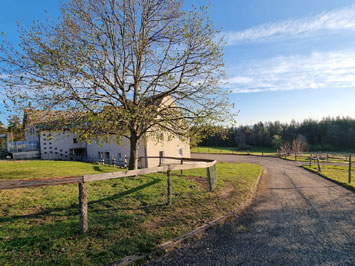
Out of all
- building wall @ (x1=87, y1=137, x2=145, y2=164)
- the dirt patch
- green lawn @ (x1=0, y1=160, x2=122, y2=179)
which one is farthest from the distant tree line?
the dirt patch

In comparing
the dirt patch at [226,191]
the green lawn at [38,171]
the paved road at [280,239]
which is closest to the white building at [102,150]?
the green lawn at [38,171]

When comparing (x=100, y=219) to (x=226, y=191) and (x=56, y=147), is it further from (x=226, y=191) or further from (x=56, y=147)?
(x=56, y=147)

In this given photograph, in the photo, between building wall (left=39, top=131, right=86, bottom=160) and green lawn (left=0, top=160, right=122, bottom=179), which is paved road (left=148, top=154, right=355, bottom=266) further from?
building wall (left=39, top=131, right=86, bottom=160)

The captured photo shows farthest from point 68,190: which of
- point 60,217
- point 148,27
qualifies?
point 148,27

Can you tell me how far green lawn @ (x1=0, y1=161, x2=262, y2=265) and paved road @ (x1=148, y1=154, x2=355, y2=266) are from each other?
0.64 meters

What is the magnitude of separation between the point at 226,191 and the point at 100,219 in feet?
18.5

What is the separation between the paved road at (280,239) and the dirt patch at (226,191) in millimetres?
1138

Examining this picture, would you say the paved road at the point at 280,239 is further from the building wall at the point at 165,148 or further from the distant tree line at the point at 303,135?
the distant tree line at the point at 303,135

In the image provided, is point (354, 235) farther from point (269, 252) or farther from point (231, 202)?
point (231, 202)

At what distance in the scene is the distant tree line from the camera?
61062 mm

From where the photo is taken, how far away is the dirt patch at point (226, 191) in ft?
26.7

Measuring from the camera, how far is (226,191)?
8.91 metres

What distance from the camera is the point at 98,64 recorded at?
8203 millimetres

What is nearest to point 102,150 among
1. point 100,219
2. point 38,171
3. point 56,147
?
point 56,147
